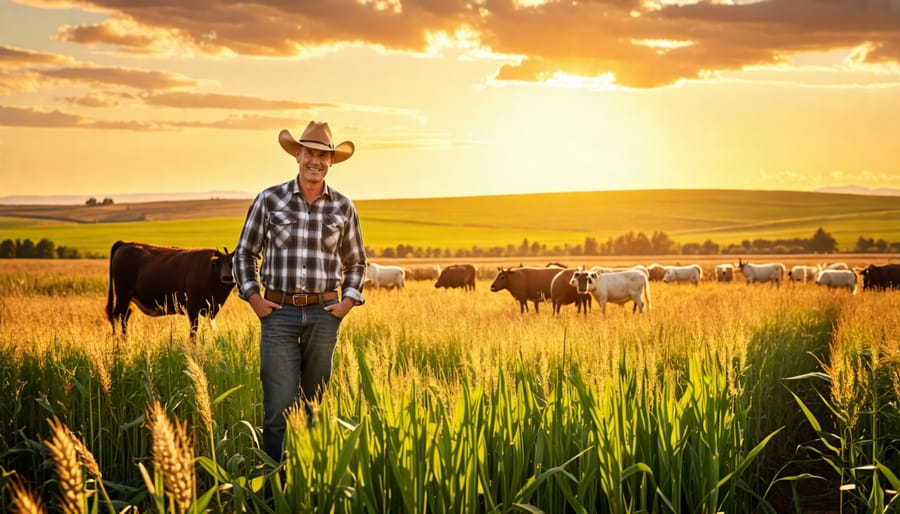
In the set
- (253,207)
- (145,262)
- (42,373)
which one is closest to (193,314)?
(145,262)

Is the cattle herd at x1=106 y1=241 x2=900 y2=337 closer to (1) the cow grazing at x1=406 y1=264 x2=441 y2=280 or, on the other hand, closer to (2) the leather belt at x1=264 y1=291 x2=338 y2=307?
(1) the cow grazing at x1=406 y1=264 x2=441 y2=280

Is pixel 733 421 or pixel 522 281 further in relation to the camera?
pixel 522 281

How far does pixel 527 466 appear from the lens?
516 centimetres

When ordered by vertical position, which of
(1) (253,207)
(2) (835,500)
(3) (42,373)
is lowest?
(2) (835,500)

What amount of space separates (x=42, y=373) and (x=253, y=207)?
13.2 ft

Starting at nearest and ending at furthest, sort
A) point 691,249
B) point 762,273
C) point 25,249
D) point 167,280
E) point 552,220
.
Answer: point 167,280 < point 762,273 < point 25,249 < point 691,249 < point 552,220

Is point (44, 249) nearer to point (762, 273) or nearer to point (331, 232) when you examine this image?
point (762, 273)

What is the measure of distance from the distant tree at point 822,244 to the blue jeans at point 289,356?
9782 cm

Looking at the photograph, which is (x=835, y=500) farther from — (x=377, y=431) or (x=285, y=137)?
(x=285, y=137)

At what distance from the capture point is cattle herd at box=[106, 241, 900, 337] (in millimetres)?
14484

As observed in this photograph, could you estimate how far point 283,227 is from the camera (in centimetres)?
645

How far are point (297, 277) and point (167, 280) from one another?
31.6 feet

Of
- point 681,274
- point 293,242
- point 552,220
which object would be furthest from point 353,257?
point 552,220

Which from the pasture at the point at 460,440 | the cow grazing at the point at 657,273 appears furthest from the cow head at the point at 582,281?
the cow grazing at the point at 657,273
